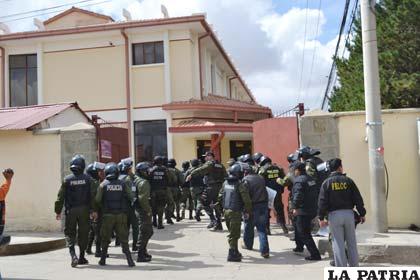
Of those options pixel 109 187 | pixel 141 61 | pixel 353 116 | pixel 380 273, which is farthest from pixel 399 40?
pixel 141 61

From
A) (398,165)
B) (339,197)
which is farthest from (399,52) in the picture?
(339,197)

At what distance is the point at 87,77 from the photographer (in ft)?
73.5

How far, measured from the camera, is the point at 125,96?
21.9 meters

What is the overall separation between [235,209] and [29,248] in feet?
14.4

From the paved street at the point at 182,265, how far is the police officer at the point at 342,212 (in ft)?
1.99

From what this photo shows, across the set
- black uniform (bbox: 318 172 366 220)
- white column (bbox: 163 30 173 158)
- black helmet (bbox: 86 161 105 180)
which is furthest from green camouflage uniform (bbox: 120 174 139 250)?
white column (bbox: 163 30 173 158)

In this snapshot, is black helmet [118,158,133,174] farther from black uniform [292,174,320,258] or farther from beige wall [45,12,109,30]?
beige wall [45,12,109,30]

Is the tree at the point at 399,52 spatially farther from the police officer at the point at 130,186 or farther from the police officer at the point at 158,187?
the police officer at the point at 130,186

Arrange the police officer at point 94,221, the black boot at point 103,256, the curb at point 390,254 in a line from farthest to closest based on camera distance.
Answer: the police officer at point 94,221 → the black boot at point 103,256 → the curb at point 390,254

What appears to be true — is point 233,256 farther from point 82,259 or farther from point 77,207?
point 77,207

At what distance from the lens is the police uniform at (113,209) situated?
8.99 meters

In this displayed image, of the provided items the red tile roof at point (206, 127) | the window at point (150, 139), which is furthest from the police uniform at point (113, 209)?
the window at point (150, 139)

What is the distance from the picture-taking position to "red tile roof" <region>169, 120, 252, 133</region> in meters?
19.7

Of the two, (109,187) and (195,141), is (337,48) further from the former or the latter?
(109,187)
